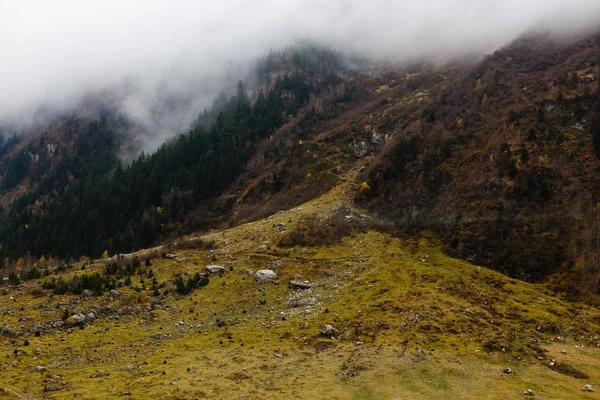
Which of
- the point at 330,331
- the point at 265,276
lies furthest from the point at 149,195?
the point at 330,331

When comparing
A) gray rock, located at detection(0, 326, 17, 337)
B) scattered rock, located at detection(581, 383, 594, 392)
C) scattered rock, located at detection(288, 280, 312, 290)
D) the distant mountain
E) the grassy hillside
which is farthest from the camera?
the distant mountain

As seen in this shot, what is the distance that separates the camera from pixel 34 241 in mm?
109000

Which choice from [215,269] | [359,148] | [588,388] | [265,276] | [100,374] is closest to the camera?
[588,388]

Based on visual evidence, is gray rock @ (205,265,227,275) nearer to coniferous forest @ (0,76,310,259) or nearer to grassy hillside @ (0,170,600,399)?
grassy hillside @ (0,170,600,399)

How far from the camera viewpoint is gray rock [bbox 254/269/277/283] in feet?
148

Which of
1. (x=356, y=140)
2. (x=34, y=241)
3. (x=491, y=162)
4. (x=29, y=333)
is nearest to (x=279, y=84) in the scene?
(x=356, y=140)

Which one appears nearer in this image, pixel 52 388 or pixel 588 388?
pixel 52 388

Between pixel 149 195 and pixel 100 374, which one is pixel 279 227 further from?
pixel 149 195

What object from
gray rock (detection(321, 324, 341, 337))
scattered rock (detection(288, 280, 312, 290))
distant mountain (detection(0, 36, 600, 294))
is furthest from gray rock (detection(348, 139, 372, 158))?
gray rock (detection(321, 324, 341, 337))

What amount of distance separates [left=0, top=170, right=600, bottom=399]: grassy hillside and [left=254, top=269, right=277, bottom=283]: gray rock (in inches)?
37.3

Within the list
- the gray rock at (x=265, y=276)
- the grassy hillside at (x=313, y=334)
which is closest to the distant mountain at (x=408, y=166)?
the grassy hillside at (x=313, y=334)

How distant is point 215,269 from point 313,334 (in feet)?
61.8

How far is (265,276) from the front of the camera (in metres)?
45.6

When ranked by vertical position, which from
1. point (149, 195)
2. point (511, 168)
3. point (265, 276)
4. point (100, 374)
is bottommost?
point (149, 195)
